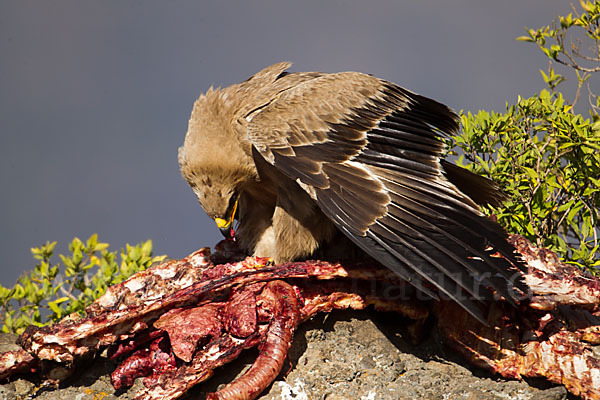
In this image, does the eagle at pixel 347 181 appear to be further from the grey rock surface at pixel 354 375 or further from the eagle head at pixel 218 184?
the grey rock surface at pixel 354 375

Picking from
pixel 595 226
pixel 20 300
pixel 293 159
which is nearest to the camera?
pixel 293 159

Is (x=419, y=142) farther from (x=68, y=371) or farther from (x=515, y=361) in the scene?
(x=68, y=371)

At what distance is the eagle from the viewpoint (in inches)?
136

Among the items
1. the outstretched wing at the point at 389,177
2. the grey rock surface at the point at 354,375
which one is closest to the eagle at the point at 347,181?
the outstretched wing at the point at 389,177

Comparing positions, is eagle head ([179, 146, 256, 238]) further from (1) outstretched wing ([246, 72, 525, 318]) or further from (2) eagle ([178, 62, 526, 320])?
(1) outstretched wing ([246, 72, 525, 318])

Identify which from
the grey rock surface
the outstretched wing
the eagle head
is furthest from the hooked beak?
the grey rock surface

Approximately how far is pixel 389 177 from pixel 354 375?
122cm

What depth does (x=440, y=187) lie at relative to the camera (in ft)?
12.4

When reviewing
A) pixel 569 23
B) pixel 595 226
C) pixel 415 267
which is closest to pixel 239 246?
pixel 415 267

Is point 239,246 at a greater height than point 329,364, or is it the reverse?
point 239,246

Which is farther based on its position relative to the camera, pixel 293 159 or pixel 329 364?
pixel 293 159

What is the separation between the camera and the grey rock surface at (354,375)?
11.5ft

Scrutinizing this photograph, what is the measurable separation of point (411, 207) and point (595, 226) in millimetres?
1850

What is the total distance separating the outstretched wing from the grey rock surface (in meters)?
0.47
